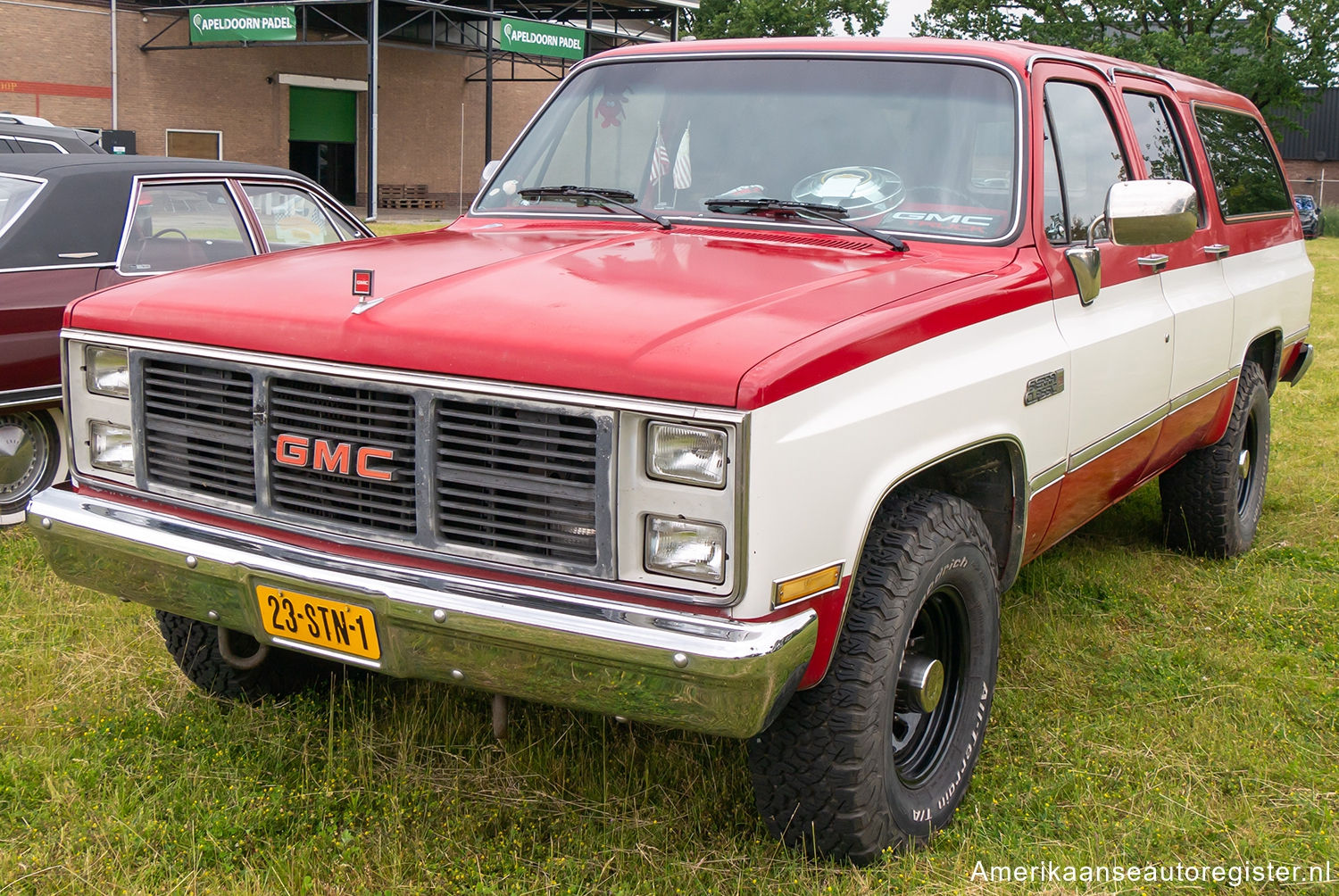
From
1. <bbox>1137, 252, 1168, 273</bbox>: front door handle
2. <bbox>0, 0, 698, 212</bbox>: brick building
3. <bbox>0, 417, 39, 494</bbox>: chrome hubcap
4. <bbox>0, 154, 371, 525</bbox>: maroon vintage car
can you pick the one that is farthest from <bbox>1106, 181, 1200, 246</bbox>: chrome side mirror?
<bbox>0, 0, 698, 212</bbox>: brick building

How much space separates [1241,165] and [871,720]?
3.79 m

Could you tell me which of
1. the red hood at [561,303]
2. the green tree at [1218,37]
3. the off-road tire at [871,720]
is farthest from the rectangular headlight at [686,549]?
the green tree at [1218,37]

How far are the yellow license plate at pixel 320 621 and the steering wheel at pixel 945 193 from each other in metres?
1.98

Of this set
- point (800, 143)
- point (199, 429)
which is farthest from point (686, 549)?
point (800, 143)

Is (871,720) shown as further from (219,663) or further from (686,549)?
(219,663)

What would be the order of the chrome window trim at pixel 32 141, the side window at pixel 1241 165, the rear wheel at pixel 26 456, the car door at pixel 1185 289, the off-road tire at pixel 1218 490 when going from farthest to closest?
1. the chrome window trim at pixel 32 141
2. the rear wheel at pixel 26 456
3. the off-road tire at pixel 1218 490
4. the side window at pixel 1241 165
5. the car door at pixel 1185 289

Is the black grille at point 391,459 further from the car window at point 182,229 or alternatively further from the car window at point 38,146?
the car window at point 38,146

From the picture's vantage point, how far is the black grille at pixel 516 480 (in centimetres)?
255

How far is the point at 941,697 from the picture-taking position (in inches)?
129

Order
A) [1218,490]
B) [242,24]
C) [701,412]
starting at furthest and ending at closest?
[242,24] < [1218,490] < [701,412]

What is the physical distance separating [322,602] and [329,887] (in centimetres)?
68

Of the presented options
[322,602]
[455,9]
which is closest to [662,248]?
[322,602]

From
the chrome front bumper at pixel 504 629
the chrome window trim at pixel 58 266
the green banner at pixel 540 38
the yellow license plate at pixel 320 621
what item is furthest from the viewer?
the green banner at pixel 540 38

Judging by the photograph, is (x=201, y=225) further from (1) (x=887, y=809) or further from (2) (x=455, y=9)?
(2) (x=455, y=9)
